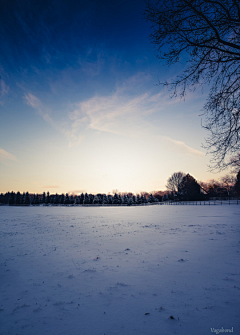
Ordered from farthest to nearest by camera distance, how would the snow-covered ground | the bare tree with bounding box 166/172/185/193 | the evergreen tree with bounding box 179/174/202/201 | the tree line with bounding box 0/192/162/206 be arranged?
the tree line with bounding box 0/192/162/206
the bare tree with bounding box 166/172/185/193
the evergreen tree with bounding box 179/174/202/201
the snow-covered ground

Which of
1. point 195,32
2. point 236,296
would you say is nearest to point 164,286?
point 236,296

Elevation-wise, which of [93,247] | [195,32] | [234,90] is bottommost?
[93,247]

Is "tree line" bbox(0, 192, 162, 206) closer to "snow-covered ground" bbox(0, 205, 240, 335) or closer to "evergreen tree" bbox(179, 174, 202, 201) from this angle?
"evergreen tree" bbox(179, 174, 202, 201)

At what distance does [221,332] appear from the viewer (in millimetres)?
2689

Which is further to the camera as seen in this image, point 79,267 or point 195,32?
point 79,267

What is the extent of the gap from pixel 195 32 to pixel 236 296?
20.5 feet

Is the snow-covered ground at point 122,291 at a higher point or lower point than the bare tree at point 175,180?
lower

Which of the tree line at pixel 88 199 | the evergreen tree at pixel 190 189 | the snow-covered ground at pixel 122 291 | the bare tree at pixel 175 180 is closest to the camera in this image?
the snow-covered ground at pixel 122 291

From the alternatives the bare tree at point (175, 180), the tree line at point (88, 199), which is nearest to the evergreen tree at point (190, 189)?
the bare tree at point (175, 180)

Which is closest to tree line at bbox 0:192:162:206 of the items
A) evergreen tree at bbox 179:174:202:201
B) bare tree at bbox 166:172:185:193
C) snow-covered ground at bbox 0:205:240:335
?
bare tree at bbox 166:172:185:193

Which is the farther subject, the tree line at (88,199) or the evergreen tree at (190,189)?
the tree line at (88,199)

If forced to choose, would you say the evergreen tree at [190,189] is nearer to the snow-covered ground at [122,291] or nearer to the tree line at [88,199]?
the tree line at [88,199]

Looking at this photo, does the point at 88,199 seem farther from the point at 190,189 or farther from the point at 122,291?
the point at 122,291

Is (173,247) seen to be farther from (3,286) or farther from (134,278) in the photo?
(3,286)
